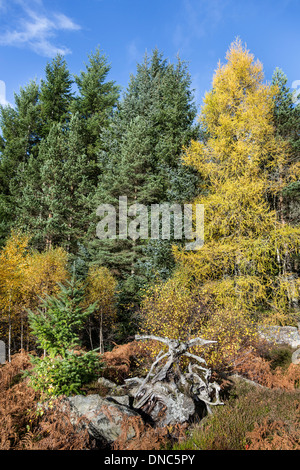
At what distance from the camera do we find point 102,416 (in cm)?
441

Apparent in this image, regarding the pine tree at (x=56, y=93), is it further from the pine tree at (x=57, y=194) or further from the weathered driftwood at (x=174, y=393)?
the weathered driftwood at (x=174, y=393)

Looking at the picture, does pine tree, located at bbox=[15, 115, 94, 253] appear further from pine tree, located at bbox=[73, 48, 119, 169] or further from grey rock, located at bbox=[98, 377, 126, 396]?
grey rock, located at bbox=[98, 377, 126, 396]

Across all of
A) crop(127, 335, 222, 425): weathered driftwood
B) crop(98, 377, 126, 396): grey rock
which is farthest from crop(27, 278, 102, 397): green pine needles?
crop(127, 335, 222, 425): weathered driftwood

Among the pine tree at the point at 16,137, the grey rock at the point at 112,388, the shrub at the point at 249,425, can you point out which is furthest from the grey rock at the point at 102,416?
the pine tree at the point at 16,137

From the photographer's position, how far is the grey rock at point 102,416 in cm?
425

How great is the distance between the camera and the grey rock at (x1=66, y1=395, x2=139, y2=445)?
4.25m

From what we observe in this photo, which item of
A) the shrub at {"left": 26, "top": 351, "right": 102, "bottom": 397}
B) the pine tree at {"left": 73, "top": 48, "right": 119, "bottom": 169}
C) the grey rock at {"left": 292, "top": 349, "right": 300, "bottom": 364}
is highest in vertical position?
the pine tree at {"left": 73, "top": 48, "right": 119, "bottom": 169}

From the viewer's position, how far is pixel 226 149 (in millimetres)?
12078

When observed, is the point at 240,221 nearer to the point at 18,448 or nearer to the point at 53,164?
the point at 18,448

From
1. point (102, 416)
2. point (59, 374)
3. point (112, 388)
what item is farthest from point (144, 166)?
point (102, 416)

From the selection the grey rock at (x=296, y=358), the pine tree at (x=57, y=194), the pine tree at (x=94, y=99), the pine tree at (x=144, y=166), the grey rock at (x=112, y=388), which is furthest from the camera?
the pine tree at (x=94, y=99)

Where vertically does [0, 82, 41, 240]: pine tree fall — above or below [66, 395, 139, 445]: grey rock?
above

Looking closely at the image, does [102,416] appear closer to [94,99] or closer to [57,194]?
[57,194]
